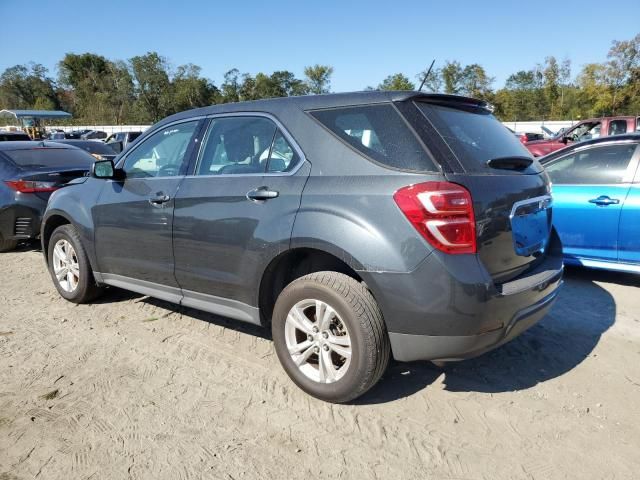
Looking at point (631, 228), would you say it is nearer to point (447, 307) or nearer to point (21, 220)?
point (447, 307)

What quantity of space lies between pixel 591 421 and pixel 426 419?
912 millimetres

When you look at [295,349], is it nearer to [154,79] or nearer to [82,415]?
[82,415]

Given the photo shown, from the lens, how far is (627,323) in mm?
4062

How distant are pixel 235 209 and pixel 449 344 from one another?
157 cm

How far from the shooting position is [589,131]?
1605 cm

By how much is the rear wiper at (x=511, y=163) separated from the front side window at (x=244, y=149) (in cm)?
117

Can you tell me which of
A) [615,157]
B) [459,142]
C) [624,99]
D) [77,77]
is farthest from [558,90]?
[77,77]

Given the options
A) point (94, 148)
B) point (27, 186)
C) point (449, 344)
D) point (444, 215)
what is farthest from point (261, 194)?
point (94, 148)

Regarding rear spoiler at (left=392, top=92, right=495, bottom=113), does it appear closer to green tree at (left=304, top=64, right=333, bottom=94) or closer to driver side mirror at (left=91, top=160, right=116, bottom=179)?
driver side mirror at (left=91, top=160, right=116, bottom=179)

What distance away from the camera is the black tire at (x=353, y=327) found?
8.64 ft

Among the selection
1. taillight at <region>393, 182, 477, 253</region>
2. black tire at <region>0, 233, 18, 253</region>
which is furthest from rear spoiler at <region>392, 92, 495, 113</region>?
black tire at <region>0, 233, 18, 253</region>

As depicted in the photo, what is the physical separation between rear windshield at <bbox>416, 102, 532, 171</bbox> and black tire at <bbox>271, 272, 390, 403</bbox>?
3.03ft

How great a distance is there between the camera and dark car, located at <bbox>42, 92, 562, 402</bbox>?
2.49m

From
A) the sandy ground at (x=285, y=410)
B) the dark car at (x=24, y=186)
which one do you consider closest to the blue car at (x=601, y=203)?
the sandy ground at (x=285, y=410)
